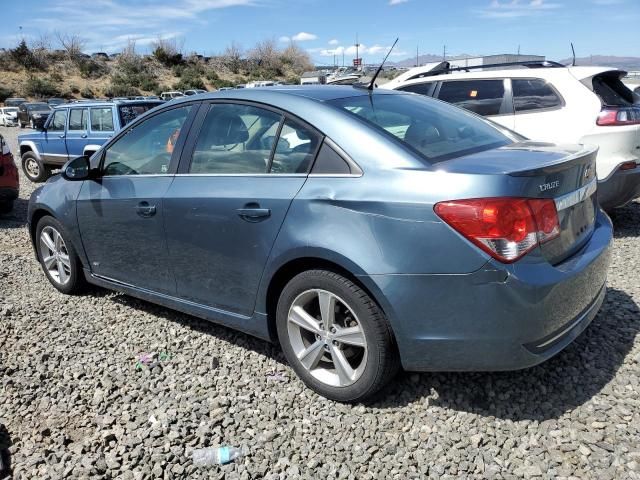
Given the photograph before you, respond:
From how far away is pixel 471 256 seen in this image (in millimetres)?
2332

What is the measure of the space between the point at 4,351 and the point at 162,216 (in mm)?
1503

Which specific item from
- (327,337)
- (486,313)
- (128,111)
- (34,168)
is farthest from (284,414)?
(34,168)

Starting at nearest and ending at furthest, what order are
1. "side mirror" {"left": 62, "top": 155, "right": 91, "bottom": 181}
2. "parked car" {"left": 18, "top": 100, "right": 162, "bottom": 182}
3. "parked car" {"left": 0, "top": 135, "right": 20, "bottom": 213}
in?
1. "side mirror" {"left": 62, "top": 155, "right": 91, "bottom": 181}
2. "parked car" {"left": 0, "top": 135, "right": 20, "bottom": 213}
3. "parked car" {"left": 18, "top": 100, "right": 162, "bottom": 182}

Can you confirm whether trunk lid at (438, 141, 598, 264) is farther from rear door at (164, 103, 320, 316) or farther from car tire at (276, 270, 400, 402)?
rear door at (164, 103, 320, 316)

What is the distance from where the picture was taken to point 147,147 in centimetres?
388

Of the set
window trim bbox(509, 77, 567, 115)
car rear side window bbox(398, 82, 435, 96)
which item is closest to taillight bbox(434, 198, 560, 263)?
window trim bbox(509, 77, 567, 115)

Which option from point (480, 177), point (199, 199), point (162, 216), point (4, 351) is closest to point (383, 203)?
point (480, 177)

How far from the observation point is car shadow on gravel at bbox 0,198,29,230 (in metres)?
7.77

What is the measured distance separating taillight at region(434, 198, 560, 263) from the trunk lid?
2.3 inches

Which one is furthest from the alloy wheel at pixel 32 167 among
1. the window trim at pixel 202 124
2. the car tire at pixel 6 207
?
the window trim at pixel 202 124

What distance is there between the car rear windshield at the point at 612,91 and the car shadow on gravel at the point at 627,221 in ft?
4.52

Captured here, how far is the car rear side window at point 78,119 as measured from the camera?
10916 millimetres

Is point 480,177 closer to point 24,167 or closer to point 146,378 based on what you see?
point 146,378

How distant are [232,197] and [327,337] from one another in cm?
96
